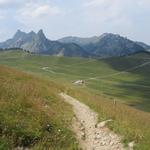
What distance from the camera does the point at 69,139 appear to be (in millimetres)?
16094

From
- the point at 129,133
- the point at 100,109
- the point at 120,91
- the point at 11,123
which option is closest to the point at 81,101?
the point at 100,109

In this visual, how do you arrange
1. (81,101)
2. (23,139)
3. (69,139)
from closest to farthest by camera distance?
(23,139), (69,139), (81,101)

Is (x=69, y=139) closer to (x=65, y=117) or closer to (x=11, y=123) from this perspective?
(x=11, y=123)

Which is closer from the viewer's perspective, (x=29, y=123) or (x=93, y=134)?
(x=29, y=123)

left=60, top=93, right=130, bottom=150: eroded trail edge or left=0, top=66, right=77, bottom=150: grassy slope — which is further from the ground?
left=0, top=66, right=77, bottom=150: grassy slope

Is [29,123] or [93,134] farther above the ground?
[29,123]

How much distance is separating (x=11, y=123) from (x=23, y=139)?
0.99 metres

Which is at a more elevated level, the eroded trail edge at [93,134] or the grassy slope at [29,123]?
the grassy slope at [29,123]

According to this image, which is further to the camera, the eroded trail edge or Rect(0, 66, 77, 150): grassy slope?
the eroded trail edge

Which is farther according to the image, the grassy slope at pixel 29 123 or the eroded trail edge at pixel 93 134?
the eroded trail edge at pixel 93 134

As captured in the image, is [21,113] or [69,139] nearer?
[69,139]

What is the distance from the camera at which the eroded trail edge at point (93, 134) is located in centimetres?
1667

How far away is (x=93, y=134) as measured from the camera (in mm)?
18656

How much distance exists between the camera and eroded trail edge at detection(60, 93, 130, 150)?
54.7 feet
